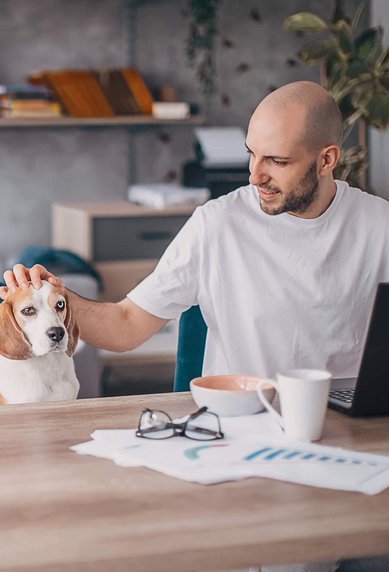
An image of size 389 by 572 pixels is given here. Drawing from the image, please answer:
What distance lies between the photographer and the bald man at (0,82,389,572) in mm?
1982

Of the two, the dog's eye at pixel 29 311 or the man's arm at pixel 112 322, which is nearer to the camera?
the dog's eye at pixel 29 311

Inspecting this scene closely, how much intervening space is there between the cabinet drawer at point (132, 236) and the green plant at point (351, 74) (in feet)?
3.15

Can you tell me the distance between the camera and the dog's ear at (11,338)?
5.89ft

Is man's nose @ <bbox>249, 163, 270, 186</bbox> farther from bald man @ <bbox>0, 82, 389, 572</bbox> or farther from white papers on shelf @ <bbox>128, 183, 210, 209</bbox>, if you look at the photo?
white papers on shelf @ <bbox>128, 183, 210, 209</bbox>

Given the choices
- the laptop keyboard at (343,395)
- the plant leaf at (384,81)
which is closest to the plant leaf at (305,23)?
the plant leaf at (384,81)

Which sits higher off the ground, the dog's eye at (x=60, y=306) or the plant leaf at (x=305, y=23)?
the plant leaf at (x=305, y=23)

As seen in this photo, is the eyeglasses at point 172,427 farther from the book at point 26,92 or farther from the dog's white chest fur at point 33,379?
the book at point 26,92

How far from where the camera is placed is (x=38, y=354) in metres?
1.86

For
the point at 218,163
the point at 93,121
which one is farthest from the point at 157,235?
the point at 93,121

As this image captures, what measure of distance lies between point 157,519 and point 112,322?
93cm

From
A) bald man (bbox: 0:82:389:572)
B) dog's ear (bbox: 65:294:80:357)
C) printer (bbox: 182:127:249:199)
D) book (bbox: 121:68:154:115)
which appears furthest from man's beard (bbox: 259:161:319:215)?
book (bbox: 121:68:154:115)

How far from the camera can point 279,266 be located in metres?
2.01

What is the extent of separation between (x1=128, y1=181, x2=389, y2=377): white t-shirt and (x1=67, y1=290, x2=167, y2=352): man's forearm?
30 millimetres

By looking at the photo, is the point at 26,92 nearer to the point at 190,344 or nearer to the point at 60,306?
the point at 190,344
